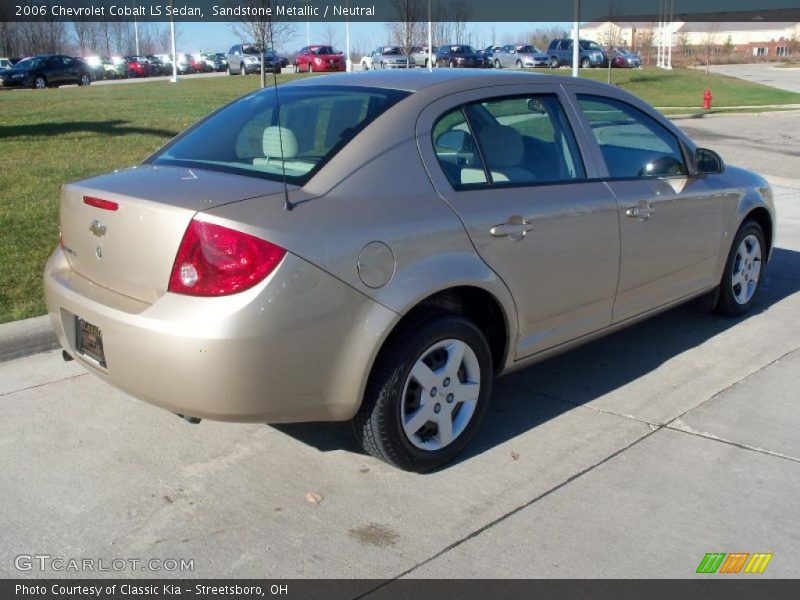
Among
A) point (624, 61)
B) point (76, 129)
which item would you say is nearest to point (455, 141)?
point (76, 129)

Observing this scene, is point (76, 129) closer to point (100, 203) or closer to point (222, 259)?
point (100, 203)

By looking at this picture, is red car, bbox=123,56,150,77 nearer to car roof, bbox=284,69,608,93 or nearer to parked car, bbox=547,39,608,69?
parked car, bbox=547,39,608,69

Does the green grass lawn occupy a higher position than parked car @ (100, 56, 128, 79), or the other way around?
parked car @ (100, 56, 128, 79)

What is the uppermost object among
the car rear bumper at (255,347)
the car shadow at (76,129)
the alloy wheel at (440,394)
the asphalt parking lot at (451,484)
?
the car shadow at (76,129)

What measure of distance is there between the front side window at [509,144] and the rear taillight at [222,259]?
1056 millimetres

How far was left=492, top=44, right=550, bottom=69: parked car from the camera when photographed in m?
45.9

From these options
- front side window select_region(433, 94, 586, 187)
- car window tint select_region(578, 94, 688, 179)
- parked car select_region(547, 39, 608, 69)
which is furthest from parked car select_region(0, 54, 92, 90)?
front side window select_region(433, 94, 586, 187)

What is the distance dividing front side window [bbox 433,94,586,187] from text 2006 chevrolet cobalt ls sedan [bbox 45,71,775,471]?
11mm

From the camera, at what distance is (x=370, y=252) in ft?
11.4

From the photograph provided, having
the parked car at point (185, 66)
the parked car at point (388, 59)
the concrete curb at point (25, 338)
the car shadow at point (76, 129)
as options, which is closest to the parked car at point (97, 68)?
the parked car at point (185, 66)

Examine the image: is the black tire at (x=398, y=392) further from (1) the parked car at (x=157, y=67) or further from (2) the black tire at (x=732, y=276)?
(1) the parked car at (x=157, y=67)

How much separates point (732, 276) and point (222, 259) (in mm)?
3888

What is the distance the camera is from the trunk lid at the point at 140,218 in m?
3.39

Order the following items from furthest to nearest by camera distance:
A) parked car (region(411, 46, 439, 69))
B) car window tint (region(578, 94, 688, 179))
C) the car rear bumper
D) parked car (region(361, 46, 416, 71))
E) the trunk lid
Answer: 1. parked car (region(411, 46, 439, 69))
2. parked car (region(361, 46, 416, 71))
3. car window tint (region(578, 94, 688, 179))
4. the trunk lid
5. the car rear bumper
